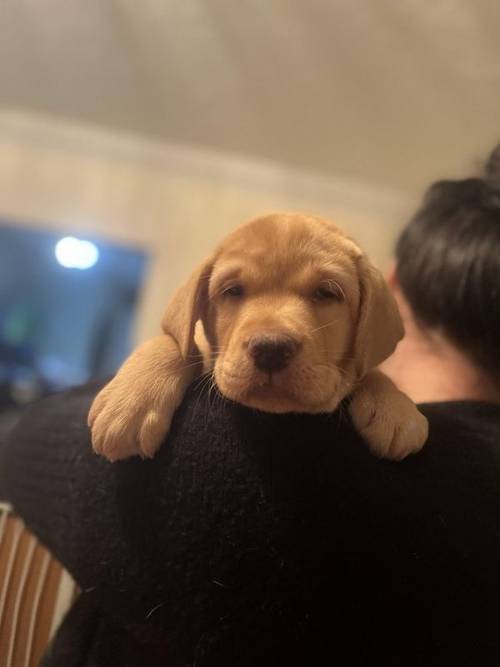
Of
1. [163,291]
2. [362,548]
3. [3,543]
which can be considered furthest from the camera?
[163,291]

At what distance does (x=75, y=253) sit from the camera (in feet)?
13.9

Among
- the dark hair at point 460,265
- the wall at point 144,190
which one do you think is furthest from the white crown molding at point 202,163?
the dark hair at point 460,265

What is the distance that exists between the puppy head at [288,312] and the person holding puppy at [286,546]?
100 mm

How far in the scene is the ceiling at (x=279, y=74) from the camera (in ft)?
8.41

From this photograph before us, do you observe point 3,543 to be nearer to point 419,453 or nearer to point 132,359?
point 132,359

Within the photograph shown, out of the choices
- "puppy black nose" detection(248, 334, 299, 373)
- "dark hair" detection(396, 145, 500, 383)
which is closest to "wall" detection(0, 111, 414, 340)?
"dark hair" detection(396, 145, 500, 383)

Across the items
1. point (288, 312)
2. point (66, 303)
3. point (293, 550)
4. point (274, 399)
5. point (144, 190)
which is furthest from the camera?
point (66, 303)

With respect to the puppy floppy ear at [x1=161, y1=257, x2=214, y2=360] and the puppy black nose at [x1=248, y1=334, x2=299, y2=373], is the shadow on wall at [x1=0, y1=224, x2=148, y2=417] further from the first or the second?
the puppy black nose at [x1=248, y1=334, x2=299, y2=373]

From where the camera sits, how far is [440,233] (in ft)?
4.21

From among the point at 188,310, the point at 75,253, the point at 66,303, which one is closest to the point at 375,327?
the point at 188,310

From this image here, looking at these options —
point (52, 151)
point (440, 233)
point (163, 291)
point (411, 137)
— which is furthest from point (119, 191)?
point (440, 233)

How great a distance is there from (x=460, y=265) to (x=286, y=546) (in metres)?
0.73

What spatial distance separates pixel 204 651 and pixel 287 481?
0.79ft

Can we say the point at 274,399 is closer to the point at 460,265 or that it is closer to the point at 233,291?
the point at 233,291
